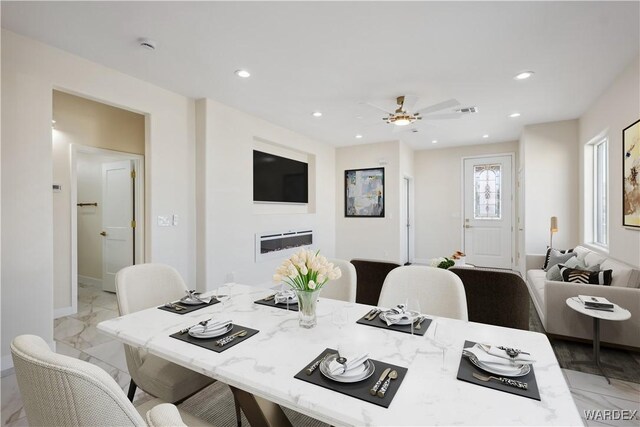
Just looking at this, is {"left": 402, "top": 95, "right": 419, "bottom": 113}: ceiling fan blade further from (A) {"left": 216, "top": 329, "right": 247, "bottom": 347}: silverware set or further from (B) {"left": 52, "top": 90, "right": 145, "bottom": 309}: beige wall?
(B) {"left": 52, "top": 90, "right": 145, "bottom": 309}: beige wall

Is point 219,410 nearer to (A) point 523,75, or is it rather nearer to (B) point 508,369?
(B) point 508,369

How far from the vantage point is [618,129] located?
3.24 m

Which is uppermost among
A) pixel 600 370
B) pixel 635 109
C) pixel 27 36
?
pixel 27 36

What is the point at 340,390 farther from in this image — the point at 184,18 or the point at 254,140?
the point at 254,140

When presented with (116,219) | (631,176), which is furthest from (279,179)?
(631,176)

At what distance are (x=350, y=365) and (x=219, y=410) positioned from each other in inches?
56.1

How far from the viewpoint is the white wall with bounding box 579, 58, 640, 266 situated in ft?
9.41

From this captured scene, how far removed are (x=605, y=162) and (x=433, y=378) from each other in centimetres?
456

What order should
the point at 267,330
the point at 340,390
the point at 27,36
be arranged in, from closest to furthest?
the point at 340,390 < the point at 267,330 < the point at 27,36

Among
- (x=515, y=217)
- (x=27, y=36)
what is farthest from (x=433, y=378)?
(x=515, y=217)

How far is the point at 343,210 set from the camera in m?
6.82

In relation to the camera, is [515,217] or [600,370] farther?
[515,217]

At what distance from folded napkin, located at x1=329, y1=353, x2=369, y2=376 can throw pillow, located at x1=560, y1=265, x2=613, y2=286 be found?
9.63 ft

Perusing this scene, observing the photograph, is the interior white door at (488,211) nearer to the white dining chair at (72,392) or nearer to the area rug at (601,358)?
the area rug at (601,358)
